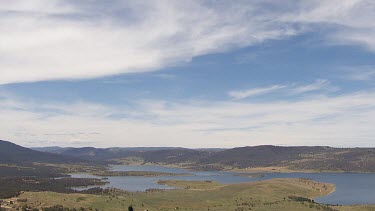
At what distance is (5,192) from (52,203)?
1839 inches

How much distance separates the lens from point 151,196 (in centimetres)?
18525

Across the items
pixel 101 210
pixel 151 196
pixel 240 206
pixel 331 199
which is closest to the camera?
pixel 101 210

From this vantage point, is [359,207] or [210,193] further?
[210,193]

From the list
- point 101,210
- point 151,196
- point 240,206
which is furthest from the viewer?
point 151,196

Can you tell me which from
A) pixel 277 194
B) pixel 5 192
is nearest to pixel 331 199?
pixel 277 194

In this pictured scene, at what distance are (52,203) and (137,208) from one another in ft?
101

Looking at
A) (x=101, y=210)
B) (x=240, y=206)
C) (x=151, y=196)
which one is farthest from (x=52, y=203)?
(x=240, y=206)

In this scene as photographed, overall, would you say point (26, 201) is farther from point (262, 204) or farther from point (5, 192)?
point (262, 204)

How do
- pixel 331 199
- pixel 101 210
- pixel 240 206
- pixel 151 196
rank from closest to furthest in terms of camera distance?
1. pixel 101 210
2. pixel 240 206
3. pixel 151 196
4. pixel 331 199

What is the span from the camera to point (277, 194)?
645 feet

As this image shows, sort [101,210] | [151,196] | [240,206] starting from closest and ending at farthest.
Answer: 1. [101,210]
2. [240,206]
3. [151,196]

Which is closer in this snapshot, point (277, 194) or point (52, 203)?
point (52, 203)

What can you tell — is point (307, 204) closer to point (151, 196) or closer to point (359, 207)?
point (359, 207)

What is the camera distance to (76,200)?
16462 centimetres
